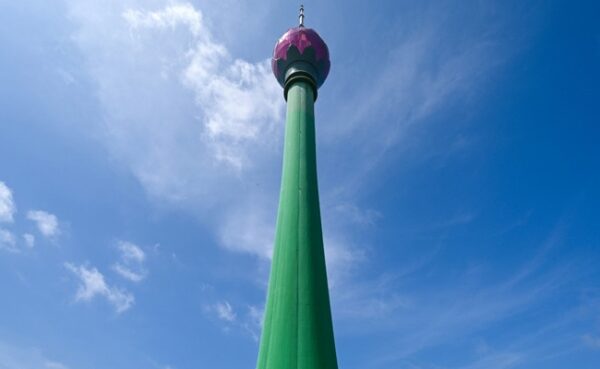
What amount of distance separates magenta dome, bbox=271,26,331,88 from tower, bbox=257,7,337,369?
1368 mm

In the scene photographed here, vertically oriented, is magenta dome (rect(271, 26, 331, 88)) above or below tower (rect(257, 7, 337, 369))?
above

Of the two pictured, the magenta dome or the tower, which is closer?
the tower

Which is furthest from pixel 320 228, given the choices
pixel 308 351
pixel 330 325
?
pixel 308 351

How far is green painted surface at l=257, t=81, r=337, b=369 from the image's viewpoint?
33.4ft

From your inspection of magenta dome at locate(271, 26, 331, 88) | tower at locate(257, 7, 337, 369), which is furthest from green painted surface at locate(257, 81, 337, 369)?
magenta dome at locate(271, 26, 331, 88)

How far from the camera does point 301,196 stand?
12852mm

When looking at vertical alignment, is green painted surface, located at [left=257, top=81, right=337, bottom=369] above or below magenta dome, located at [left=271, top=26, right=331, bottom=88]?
below

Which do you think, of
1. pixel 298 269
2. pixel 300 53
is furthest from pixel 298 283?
pixel 300 53

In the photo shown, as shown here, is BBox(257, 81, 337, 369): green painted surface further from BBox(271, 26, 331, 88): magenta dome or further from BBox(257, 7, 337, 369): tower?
BBox(271, 26, 331, 88): magenta dome

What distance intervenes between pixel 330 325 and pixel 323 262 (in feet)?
5.47

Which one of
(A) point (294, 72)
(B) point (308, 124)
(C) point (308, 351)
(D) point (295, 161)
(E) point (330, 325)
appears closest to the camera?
(C) point (308, 351)

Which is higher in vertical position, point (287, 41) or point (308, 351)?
point (287, 41)

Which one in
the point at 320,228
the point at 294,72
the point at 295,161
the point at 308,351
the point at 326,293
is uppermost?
the point at 294,72

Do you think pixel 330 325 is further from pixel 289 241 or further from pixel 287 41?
pixel 287 41
